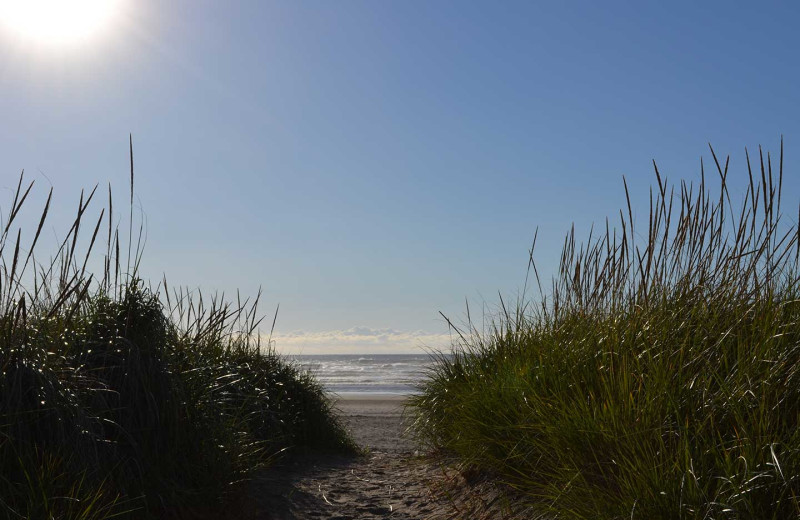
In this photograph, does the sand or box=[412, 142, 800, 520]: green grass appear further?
the sand

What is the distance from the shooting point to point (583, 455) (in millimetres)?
3172

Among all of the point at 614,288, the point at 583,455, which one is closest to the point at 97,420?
the point at 583,455

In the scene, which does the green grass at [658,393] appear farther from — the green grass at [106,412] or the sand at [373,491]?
the green grass at [106,412]

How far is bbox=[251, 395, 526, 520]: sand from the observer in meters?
4.30

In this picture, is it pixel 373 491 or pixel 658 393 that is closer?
pixel 658 393

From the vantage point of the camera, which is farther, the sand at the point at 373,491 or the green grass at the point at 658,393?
the sand at the point at 373,491

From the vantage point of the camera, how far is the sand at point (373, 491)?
14.1 feet

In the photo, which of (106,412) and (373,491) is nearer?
(106,412)

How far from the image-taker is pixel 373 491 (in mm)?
5293

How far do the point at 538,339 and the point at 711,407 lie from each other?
7.04ft

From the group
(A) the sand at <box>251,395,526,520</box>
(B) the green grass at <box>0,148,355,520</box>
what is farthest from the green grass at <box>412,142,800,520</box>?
(B) the green grass at <box>0,148,355,520</box>

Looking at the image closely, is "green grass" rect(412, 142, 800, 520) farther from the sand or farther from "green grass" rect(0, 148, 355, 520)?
"green grass" rect(0, 148, 355, 520)

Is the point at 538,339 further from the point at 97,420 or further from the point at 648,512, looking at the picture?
the point at 97,420

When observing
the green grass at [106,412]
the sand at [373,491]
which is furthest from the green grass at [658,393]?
the green grass at [106,412]
